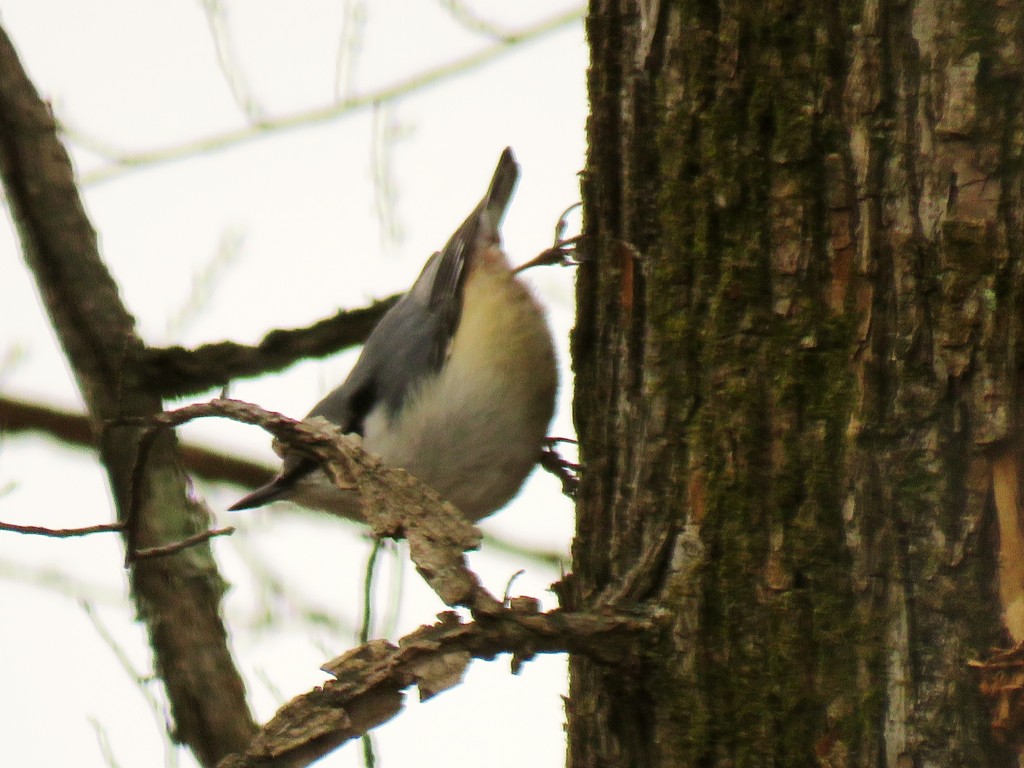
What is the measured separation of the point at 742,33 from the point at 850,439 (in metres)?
0.45

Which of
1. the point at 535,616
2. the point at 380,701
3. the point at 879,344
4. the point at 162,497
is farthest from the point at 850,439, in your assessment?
the point at 162,497

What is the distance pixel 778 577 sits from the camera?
122cm

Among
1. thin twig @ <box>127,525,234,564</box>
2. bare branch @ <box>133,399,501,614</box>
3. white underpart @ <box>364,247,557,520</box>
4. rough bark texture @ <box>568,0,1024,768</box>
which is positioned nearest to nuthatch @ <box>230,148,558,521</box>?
white underpart @ <box>364,247,557,520</box>

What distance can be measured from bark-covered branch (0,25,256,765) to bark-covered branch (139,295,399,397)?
0.10ft

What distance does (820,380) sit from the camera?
122 centimetres

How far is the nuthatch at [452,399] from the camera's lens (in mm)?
2566

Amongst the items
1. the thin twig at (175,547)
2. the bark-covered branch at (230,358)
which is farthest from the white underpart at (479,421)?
the thin twig at (175,547)

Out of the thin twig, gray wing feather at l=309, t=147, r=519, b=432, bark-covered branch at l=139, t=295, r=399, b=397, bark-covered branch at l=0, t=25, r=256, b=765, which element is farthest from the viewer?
gray wing feather at l=309, t=147, r=519, b=432

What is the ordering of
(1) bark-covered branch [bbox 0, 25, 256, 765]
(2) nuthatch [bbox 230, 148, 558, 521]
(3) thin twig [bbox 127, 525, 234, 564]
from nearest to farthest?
1. (3) thin twig [bbox 127, 525, 234, 564]
2. (1) bark-covered branch [bbox 0, 25, 256, 765]
3. (2) nuthatch [bbox 230, 148, 558, 521]

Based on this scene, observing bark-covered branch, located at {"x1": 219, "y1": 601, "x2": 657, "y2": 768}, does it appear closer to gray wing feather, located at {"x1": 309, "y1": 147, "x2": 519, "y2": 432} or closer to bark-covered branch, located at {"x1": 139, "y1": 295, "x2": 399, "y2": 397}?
bark-covered branch, located at {"x1": 139, "y1": 295, "x2": 399, "y2": 397}

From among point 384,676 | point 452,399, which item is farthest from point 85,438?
point 384,676

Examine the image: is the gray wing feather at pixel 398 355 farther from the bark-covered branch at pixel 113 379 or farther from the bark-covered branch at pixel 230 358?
the bark-covered branch at pixel 113 379

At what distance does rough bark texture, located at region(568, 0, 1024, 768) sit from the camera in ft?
3.74

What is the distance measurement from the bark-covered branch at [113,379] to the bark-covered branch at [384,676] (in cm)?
76
